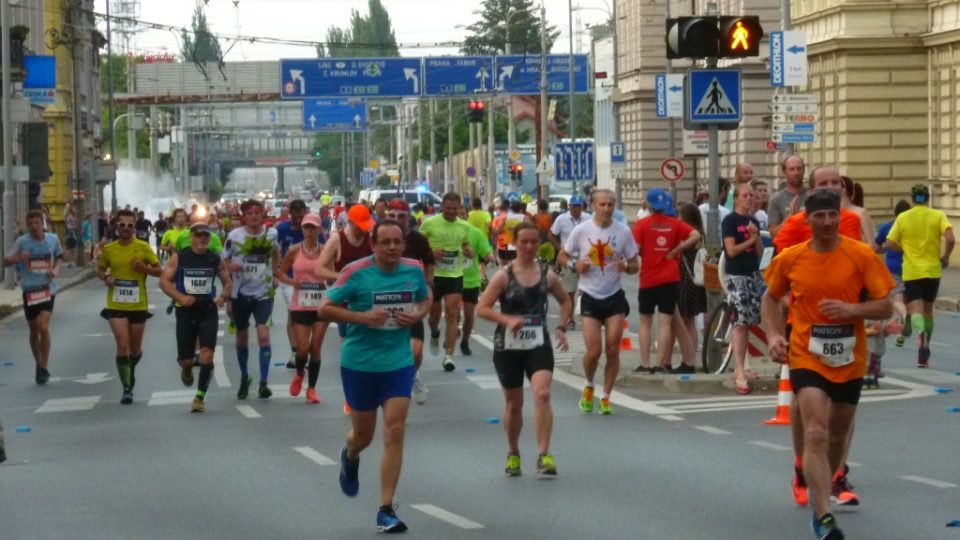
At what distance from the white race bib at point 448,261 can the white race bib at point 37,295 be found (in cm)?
411

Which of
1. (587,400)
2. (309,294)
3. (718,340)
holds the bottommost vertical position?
(587,400)

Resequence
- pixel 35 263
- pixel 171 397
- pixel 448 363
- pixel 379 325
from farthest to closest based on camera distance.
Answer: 1. pixel 35 263
2. pixel 448 363
3. pixel 171 397
4. pixel 379 325

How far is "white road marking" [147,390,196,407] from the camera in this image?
62.5 ft

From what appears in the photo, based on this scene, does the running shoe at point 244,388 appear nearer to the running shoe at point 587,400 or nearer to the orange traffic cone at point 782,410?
the running shoe at point 587,400

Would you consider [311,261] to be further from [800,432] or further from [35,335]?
[800,432]

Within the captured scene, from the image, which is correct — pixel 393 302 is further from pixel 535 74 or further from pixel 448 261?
pixel 535 74

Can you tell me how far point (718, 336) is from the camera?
18781 millimetres

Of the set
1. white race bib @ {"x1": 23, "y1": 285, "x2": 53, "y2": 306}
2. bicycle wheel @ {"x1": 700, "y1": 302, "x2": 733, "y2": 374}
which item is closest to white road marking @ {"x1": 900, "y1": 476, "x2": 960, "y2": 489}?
bicycle wheel @ {"x1": 700, "y1": 302, "x2": 733, "y2": 374}

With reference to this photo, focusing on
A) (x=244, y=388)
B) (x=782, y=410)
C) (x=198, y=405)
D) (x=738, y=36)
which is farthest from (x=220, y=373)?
(x=782, y=410)

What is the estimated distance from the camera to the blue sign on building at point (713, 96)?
18781 millimetres

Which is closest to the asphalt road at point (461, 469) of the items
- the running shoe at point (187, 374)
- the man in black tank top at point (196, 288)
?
the running shoe at point (187, 374)

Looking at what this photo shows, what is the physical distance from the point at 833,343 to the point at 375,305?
245 centimetres

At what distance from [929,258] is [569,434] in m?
6.82

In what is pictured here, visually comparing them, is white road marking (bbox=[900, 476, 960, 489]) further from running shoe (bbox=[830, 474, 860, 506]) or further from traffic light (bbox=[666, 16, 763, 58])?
traffic light (bbox=[666, 16, 763, 58])
